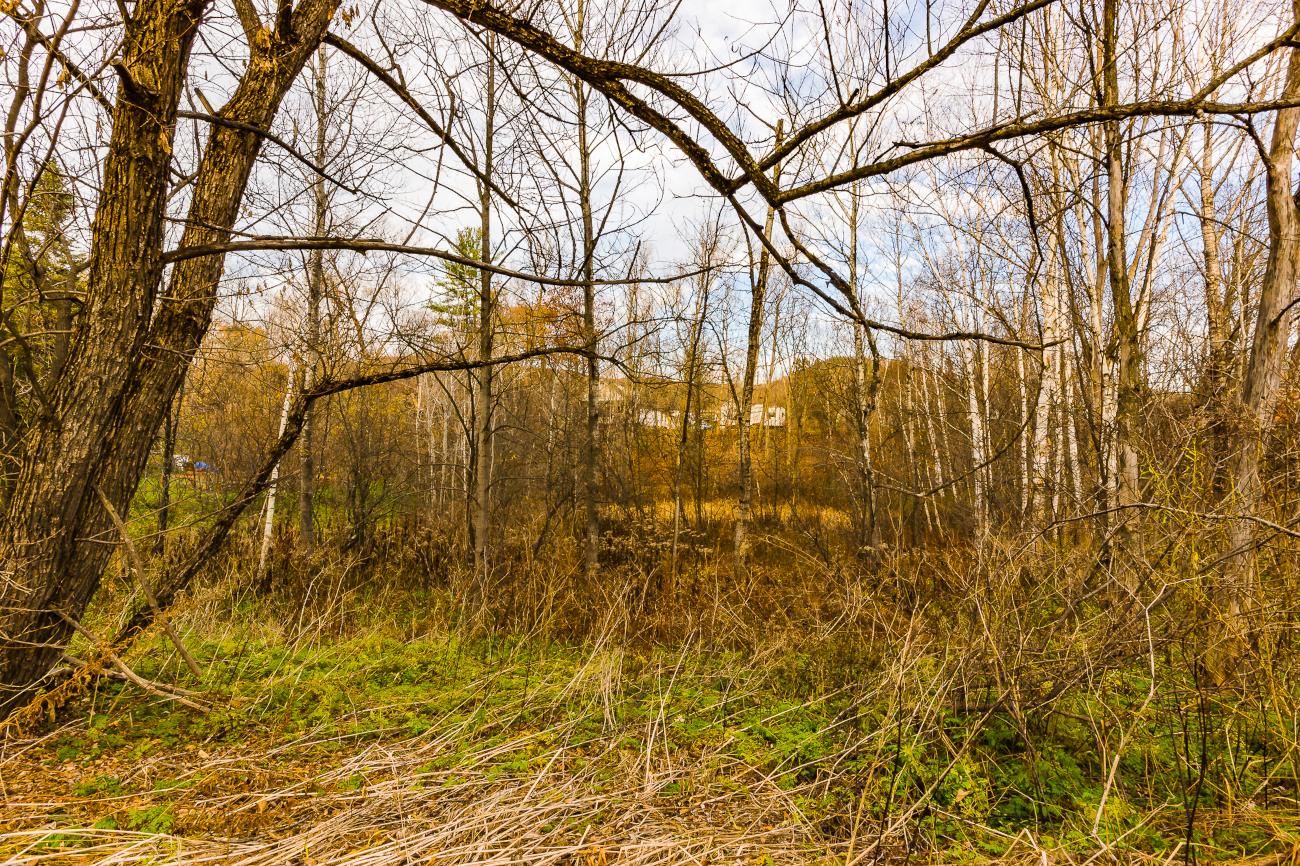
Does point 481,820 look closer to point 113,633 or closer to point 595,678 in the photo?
point 595,678

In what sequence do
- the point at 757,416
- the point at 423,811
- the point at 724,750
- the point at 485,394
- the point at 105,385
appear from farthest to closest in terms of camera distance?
the point at 757,416
the point at 485,394
the point at 724,750
the point at 105,385
the point at 423,811

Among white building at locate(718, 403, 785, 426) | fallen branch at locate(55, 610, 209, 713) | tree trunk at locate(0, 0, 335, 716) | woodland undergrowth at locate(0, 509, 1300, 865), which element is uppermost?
white building at locate(718, 403, 785, 426)

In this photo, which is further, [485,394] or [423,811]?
[485,394]

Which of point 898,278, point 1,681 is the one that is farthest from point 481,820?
point 898,278

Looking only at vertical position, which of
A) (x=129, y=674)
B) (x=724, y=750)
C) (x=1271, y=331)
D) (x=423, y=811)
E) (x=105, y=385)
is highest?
(x=1271, y=331)

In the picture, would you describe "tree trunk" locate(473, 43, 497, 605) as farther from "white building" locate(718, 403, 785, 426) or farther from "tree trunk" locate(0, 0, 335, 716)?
"white building" locate(718, 403, 785, 426)

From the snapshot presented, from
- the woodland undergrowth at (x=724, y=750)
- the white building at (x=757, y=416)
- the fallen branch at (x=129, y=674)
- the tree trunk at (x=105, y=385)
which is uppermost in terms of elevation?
the white building at (x=757, y=416)

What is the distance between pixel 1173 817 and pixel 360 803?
3.51m

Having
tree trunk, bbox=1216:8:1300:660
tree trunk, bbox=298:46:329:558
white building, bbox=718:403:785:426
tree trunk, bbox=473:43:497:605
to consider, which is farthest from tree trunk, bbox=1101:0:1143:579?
white building, bbox=718:403:785:426

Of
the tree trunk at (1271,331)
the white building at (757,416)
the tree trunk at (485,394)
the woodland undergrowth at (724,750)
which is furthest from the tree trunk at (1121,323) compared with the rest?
the white building at (757,416)

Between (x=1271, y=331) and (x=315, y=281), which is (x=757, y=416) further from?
(x=1271, y=331)

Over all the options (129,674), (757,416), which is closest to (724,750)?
(129,674)

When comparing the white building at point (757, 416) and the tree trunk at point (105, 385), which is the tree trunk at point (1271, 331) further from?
the white building at point (757, 416)

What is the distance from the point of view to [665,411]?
19.8 meters
